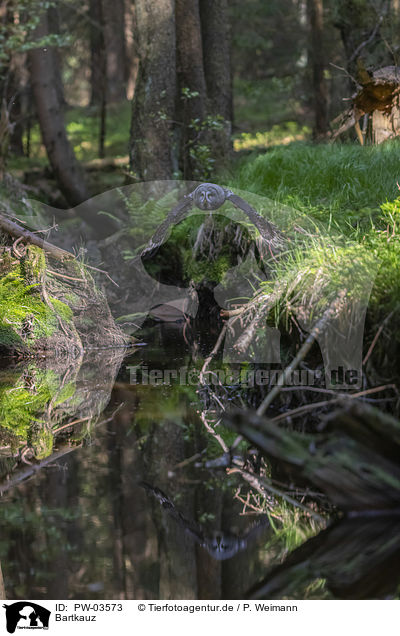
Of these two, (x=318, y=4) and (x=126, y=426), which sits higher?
(x=318, y=4)

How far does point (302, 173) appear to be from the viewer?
7289 millimetres

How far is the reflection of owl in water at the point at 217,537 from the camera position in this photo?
267 centimetres

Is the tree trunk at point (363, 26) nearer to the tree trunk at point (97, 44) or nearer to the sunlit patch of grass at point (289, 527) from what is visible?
the tree trunk at point (97, 44)

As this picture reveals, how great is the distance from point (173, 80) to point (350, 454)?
7.46m

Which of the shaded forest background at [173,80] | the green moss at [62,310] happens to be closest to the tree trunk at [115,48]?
the shaded forest background at [173,80]

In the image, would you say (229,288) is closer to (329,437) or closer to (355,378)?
(355,378)

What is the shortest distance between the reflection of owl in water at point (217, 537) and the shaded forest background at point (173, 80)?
606cm

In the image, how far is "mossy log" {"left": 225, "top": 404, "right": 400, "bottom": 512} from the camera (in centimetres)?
276

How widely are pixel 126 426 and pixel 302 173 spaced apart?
427cm

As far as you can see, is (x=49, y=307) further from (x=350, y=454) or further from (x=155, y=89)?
(x=155, y=89)

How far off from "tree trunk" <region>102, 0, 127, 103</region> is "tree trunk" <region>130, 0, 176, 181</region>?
24.3 feet
